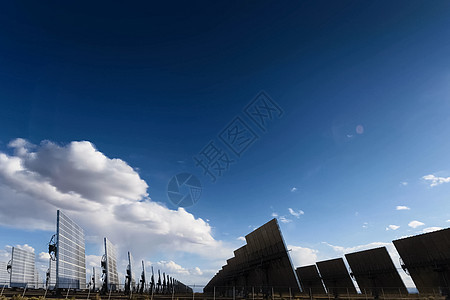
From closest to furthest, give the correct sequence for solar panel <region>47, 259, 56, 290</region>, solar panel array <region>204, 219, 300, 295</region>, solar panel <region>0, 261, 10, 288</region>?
solar panel <region>47, 259, 56, 290</region> → solar panel array <region>204, 219, 300, 295</region> → solar panel <region>0, 261, 10, 288</region>

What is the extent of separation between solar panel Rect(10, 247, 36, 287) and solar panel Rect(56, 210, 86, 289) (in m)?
7.18

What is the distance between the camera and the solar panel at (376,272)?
125 ft

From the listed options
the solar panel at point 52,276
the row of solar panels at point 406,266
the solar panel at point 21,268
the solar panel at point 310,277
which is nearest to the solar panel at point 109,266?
the solar panel at point 21,268

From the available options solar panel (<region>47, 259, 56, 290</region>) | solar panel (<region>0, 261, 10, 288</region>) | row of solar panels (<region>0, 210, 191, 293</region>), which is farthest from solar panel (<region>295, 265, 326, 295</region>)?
solar panel (<region>0, 261, 10, 288</region>)

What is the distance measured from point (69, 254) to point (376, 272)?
44.9m

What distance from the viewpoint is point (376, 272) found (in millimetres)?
41469

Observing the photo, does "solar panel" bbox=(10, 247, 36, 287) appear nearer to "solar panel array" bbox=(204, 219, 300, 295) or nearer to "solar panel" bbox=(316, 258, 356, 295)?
"solar panel array" bbox=(204, 219, 300, 295)

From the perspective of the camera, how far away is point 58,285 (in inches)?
1238

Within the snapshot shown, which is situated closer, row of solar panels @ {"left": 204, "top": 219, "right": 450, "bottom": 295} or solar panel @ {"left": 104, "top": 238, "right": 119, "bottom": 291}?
row of solar panels @ {"left": 204, "top": 219, "right": 450, "bottom": 295}

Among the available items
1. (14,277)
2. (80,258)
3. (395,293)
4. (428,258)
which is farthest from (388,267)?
(14,277)

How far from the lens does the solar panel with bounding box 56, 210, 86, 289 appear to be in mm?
33188

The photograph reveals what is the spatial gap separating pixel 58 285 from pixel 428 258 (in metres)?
45.5

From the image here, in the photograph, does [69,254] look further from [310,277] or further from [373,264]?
[310,277]

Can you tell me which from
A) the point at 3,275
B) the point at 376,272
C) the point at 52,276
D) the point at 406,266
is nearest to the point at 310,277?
the point at 376,272
